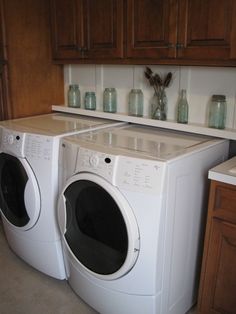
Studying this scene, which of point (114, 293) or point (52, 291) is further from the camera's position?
point (52, 291)

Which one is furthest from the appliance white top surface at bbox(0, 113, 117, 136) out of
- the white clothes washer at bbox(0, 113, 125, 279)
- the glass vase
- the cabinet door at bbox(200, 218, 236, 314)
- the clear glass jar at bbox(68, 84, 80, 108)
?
the cabinet door at bbox(200, 218, 236, 314)

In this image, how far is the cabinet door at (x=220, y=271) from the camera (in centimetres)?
157

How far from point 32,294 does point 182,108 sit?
4.72ft

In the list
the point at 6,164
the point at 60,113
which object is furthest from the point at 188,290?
the point at 60,113

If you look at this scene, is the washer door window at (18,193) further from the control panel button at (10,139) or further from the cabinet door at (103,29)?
the cabinet door at (103,29)

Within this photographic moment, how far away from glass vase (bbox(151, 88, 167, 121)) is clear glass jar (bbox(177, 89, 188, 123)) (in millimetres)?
116

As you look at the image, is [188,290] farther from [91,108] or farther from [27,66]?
[27,66]

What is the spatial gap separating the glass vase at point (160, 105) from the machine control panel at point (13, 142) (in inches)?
32.9

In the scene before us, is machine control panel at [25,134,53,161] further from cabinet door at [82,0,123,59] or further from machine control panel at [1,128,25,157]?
cabinet door at [82,0,123,59]

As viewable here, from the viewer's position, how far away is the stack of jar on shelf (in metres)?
1.89

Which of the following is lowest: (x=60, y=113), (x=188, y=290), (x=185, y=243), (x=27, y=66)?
(x=188, y=290)

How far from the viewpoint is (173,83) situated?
6.94ft

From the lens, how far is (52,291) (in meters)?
2.06

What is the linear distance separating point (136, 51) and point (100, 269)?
4.03ft
